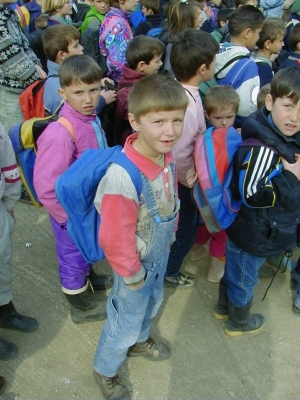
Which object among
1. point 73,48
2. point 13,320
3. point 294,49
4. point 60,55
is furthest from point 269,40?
point 13,320

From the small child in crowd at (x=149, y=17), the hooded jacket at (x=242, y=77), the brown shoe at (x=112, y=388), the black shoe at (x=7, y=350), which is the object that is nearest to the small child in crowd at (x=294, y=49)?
the hooded jacket at (x=242, y=77)

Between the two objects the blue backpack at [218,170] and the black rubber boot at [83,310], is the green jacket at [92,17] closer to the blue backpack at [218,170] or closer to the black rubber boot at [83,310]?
the blue backpack at [218,170]

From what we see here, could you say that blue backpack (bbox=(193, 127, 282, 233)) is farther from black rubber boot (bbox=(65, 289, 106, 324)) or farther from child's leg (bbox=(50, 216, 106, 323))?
black rubber boot (bbox=(65, 289, 106, 324))

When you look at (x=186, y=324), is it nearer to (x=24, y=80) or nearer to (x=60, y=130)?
(x=60, y=130)

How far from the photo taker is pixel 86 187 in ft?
6.25

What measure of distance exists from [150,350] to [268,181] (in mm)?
1325

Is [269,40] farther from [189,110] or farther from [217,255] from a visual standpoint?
[217,255]

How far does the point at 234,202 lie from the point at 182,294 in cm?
110

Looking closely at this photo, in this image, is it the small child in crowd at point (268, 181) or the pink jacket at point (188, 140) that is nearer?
the small child in crowd at point (268, 181)

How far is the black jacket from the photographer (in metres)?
2.05

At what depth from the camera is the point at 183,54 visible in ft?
8.89

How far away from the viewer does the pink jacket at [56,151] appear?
2289 millimetres

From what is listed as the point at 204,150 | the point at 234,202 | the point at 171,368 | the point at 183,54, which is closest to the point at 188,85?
the point at 183,54

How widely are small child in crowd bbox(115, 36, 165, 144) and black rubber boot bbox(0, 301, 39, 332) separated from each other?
171cm
